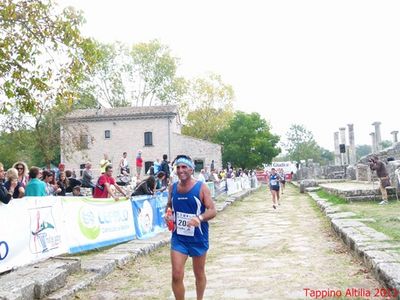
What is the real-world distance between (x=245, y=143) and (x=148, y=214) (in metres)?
42.3

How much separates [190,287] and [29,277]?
2.08 metres

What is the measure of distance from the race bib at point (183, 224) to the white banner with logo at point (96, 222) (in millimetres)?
3821

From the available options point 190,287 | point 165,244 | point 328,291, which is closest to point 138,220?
point 165,244

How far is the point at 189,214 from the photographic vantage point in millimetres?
4723

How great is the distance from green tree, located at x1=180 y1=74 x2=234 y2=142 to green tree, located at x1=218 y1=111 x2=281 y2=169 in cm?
191

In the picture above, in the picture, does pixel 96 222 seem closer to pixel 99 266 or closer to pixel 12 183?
pixel 12 183

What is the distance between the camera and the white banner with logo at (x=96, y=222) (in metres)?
8.05

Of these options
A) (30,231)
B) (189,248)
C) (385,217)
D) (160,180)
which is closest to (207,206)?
(189,248)

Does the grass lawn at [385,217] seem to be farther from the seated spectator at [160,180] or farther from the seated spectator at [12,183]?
the seated spectator at [12,183]

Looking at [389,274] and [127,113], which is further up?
[127,113]

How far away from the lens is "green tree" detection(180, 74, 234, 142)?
53.6m

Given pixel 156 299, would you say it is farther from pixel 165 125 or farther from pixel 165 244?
pixel 165 125

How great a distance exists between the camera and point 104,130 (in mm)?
48312

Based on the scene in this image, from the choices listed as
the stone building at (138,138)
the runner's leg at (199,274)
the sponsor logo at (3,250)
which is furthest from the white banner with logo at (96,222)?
the stone building at (138,138)
